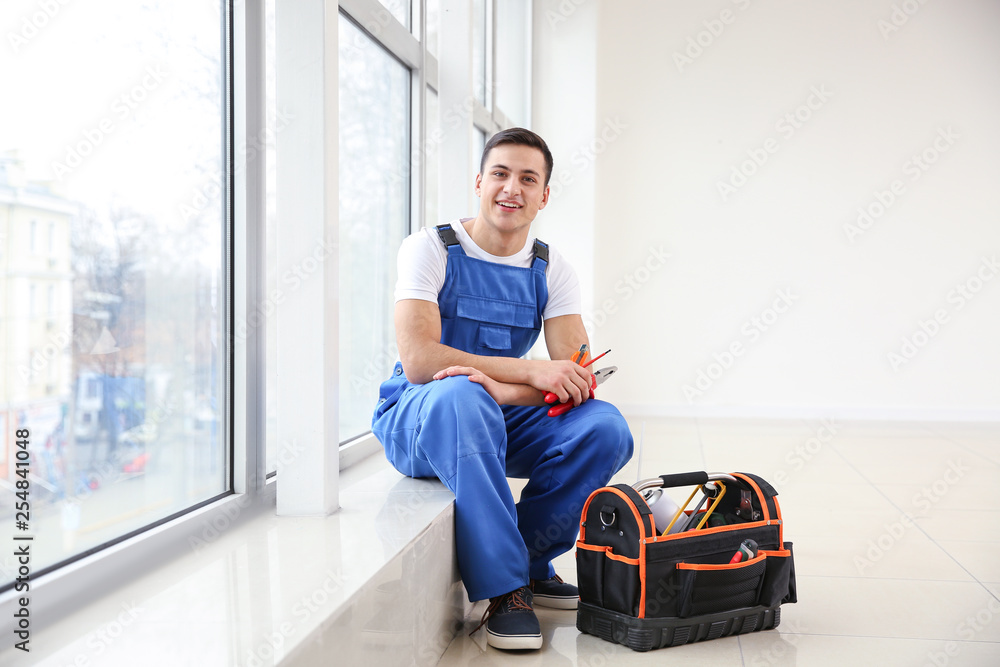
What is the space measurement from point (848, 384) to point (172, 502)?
15.5 ft

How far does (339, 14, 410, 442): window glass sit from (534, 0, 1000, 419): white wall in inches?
105

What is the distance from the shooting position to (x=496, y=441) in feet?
5.15

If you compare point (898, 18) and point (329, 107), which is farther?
point (898, 18)

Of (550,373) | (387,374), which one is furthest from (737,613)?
(387,374)

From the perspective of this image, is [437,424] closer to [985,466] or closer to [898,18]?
[985,466]

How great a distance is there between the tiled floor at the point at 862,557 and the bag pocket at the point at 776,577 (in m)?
0.08

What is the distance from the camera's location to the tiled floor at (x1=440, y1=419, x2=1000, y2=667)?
1530mm

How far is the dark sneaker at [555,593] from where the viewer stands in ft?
5.74

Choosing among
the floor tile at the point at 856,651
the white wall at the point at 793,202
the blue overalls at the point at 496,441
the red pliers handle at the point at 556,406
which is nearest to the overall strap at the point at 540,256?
the blue overalls at the point at 496,441

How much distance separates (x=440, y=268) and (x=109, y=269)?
76 cm

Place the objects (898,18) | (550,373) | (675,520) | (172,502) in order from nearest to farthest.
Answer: (172,502) < (675,520) < (550,373) < (898,18)

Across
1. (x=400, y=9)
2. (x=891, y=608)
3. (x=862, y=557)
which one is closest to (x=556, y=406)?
(x=891, y=608)

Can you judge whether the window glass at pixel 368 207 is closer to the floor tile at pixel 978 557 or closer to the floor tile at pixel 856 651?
the floor tile at pixel 856 651

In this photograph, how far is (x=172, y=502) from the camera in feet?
4.58
